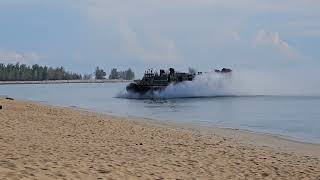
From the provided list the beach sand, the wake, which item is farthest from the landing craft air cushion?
the beach sand

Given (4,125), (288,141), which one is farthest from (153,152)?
(288,141)

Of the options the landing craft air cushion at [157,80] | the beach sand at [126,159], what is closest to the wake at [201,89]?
the landing craft air cushion at [157,80]

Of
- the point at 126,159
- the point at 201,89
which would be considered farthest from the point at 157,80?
the point at 126,159

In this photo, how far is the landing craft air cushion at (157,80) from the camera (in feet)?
360

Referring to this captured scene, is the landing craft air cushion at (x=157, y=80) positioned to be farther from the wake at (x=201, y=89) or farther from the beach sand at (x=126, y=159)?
the beach sand at (x=126, y=159)

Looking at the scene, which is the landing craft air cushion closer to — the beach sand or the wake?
the wake

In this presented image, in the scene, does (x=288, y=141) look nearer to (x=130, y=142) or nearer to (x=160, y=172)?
(x=130, y=142)

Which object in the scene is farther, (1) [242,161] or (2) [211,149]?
(2) [211,149]

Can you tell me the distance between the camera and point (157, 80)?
115m

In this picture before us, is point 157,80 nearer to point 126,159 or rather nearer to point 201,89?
point 201,89

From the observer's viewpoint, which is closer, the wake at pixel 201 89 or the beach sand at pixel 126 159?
the beach sand at pixel 126 159

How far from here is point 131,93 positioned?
10869 centimetres

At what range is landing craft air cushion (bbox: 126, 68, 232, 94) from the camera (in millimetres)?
109625

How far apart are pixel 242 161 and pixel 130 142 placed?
4.55 m
